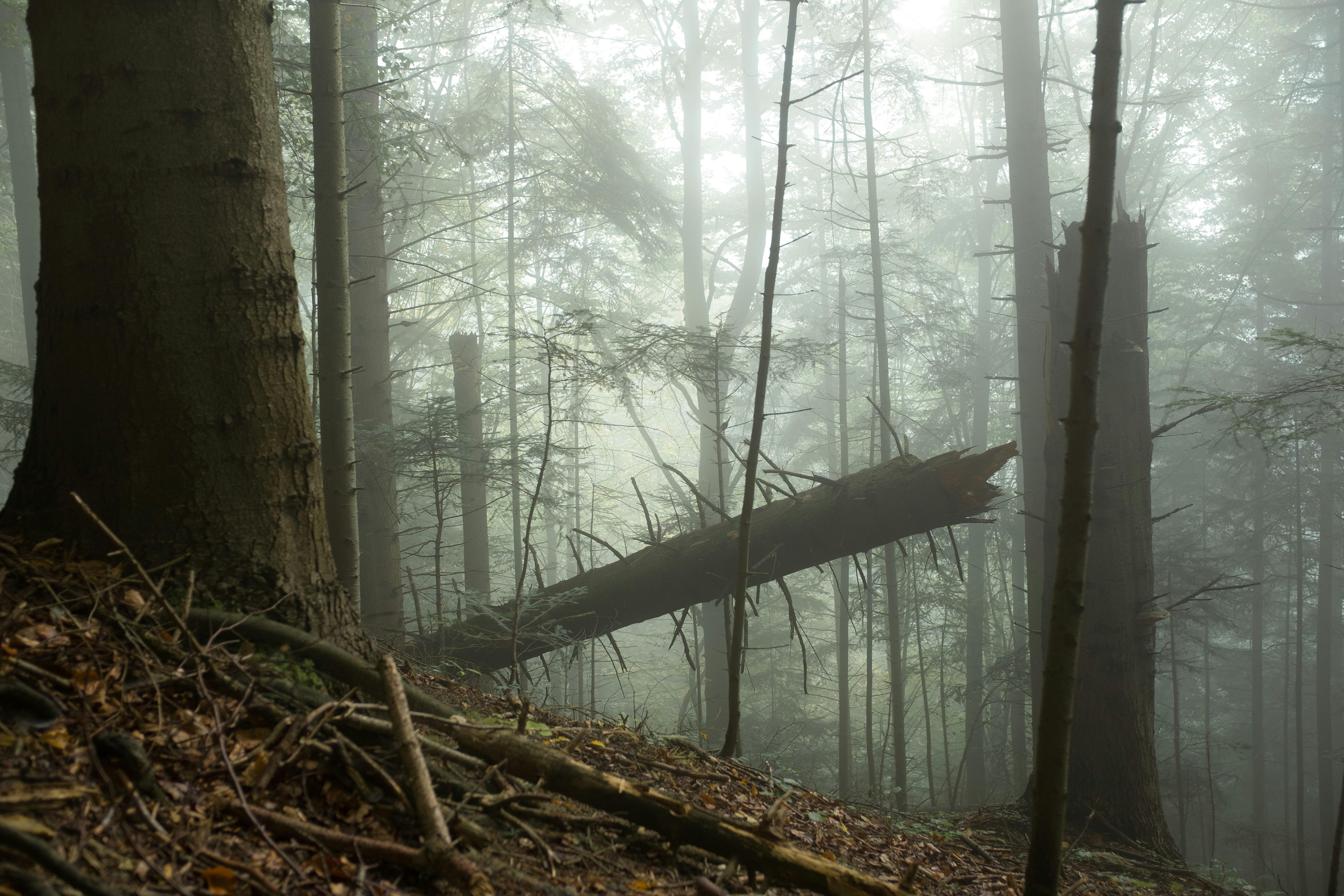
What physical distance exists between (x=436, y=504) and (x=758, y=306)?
51.3 ft

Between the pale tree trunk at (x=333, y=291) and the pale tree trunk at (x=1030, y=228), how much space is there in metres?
7.23

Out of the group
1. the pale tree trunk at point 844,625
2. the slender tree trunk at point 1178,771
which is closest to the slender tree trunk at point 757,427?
the pale tree trunk at point 844,625

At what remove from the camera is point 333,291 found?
177 inches

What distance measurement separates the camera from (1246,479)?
21938mm

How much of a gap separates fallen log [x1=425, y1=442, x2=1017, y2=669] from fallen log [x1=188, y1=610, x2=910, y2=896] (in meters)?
2.28

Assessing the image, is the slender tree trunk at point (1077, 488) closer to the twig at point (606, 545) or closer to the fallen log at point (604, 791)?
the fallen log at point (604, 791)

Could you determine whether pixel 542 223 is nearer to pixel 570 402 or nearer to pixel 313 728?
pixel 570 402

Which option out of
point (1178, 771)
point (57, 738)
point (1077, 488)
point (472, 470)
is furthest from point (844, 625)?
point (57, 738)

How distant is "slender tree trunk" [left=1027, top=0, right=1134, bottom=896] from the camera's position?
229 centimetres

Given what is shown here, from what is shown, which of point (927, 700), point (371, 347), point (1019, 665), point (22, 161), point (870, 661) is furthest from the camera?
point (927, 700)

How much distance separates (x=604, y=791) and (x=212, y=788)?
1.06 metres

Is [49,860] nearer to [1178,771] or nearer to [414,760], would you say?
[414,760]

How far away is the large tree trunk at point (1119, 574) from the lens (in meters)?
5.31

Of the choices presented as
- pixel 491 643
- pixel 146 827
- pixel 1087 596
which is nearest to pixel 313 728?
pixel 146 827
